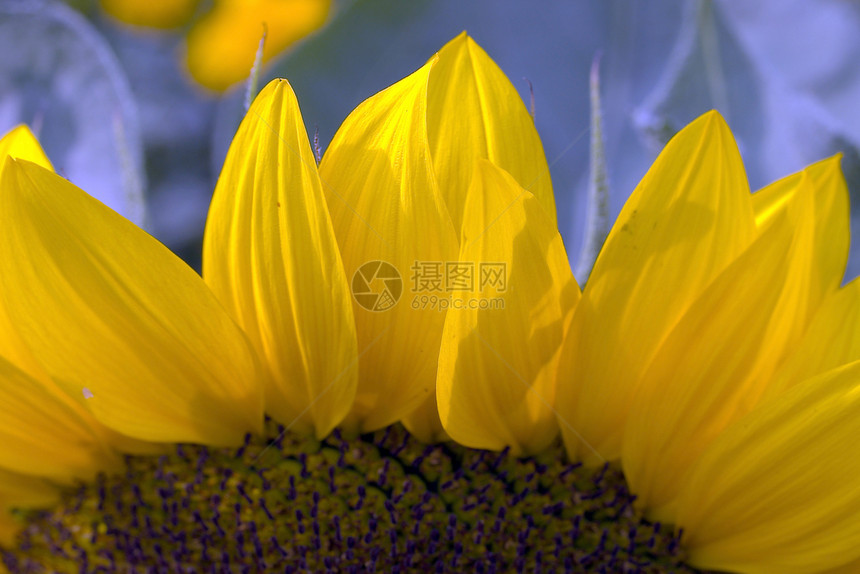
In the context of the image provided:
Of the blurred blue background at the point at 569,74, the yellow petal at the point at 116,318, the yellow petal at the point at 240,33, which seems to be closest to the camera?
the yellow petal at the point at 116,318

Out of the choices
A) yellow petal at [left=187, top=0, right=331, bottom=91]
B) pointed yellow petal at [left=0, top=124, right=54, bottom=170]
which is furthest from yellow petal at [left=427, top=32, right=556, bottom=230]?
yellow petal at [left=187, top=0, right=331, bottom=91]

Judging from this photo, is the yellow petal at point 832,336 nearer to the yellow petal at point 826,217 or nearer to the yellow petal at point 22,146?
the yellow petal at point 826,217

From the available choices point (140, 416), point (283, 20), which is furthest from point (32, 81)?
point (140, 416)

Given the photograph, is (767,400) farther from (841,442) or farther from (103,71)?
(103,71)

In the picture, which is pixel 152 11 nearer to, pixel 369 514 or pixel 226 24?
pixel 226 24

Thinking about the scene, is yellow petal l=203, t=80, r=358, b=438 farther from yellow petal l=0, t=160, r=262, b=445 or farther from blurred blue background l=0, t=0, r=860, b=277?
blurred blue background l=0, t=0, r=860, b=277

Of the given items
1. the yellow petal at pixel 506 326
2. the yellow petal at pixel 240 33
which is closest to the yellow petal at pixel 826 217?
the yellow petal at pixel 506 326

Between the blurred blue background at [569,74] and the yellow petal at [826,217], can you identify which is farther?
the blurred blue background at [569,74]
